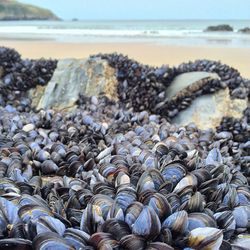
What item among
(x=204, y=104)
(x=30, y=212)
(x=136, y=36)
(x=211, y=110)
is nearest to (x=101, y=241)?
(x=30, y=212)

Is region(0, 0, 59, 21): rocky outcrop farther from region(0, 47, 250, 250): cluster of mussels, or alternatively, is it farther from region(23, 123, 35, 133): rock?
region(0, 47, 250, 250): cluster of mussels

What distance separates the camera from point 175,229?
162 centimetres

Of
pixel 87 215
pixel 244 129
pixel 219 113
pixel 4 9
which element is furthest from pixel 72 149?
pixel 4 9

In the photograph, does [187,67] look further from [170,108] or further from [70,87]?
[70,87]

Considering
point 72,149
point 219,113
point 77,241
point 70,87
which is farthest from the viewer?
point 70,87

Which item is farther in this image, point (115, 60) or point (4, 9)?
point (4, 9)

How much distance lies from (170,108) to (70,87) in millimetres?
1355

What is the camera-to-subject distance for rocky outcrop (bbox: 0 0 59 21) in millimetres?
77500

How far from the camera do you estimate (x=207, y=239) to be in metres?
1.54

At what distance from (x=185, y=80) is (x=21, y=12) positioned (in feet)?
263

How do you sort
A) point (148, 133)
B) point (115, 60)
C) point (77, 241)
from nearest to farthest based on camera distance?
point (77, 241), point (148, 133), point (115, 60)

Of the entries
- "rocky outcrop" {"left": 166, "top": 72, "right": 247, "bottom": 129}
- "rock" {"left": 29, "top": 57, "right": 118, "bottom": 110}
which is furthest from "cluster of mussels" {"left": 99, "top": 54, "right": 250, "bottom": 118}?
"rock" {"left": 29, "top": 57, "right": 118, "bottom": 110}

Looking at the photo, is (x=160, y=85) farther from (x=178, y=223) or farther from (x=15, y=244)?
(x=15, y=244)

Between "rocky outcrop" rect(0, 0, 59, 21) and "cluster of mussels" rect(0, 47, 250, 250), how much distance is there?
7524 centimetres
